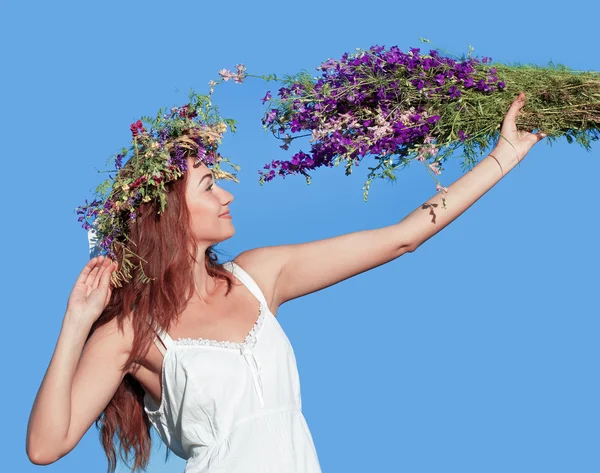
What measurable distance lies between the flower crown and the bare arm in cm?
9

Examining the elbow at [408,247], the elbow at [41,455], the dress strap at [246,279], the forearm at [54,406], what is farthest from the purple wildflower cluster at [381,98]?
the elbow at [41,455]

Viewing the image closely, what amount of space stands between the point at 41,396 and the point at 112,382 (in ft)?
0.71

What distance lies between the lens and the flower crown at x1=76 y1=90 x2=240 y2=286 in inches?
113

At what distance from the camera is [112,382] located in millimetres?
2816

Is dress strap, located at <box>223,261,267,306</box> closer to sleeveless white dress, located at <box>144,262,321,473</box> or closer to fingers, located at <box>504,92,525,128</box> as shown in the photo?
sleeveless white dress, located at <box>144,262,321,473</box>

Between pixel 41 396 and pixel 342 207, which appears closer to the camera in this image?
pixel 41 396

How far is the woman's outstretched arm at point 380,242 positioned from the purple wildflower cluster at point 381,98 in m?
0.13

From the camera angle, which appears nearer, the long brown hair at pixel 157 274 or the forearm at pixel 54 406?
the forearm at pixel 54 406

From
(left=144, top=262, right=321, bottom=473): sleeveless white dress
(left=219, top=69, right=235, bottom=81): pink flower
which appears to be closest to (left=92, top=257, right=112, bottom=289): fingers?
(left=144, top=262, right=321, bottom=473): sleeveless white dress

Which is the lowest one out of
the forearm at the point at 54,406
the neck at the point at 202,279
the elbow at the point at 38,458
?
the elbow at the point at 38,458

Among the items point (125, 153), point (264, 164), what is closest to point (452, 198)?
point (264, 164)

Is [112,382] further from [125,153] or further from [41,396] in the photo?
[125,153]

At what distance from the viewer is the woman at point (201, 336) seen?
2756 millimetres

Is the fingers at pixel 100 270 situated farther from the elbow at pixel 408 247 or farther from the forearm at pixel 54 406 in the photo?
the elbow at pixel 408 247
